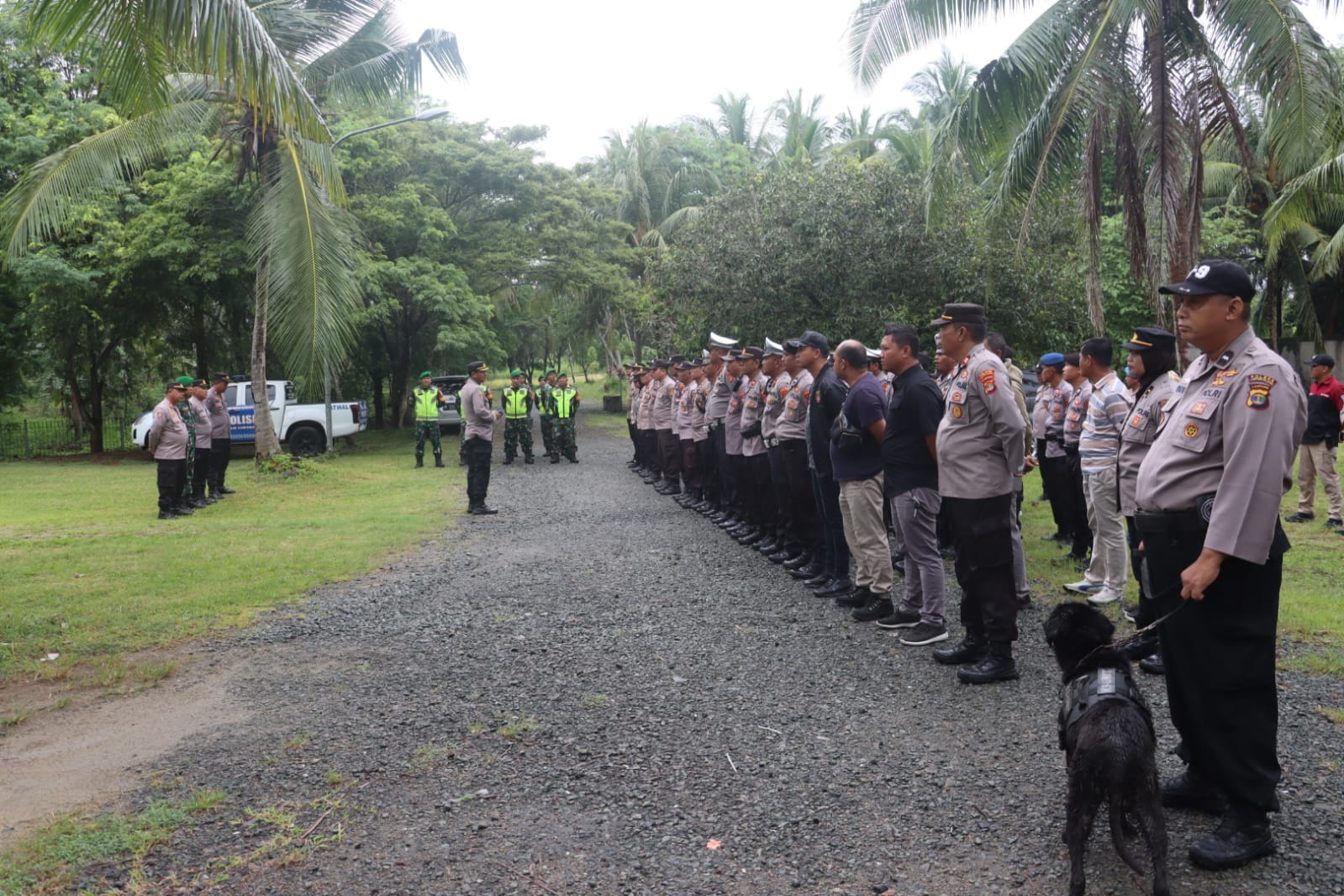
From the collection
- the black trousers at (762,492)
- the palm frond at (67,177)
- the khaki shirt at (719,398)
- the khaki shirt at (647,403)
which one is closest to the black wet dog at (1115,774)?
the black trousers at (762,492)

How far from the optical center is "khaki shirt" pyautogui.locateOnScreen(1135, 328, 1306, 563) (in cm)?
298

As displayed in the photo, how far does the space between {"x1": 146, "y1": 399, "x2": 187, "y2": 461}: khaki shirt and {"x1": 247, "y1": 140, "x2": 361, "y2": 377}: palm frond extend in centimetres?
379

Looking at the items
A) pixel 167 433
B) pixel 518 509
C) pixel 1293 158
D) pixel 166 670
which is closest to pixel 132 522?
pixel 167 433

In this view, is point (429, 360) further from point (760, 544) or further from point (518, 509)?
point (760, 544)

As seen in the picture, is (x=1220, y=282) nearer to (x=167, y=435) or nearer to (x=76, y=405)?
(x=167, y=435)

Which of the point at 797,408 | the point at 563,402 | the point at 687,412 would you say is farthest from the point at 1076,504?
the point at 563,402

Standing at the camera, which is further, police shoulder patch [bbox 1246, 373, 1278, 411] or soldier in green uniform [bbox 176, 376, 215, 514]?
soldier in green uniform [bbox 176, 376, 215, 514]

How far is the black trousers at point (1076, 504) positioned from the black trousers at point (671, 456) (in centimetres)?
664

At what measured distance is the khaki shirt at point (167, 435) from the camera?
11906mm

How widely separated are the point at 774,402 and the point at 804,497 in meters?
0.99

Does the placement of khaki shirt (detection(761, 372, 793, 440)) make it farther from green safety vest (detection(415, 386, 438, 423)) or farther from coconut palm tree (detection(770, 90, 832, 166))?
coconut palm tree (detection(770, 90, 832, 166))

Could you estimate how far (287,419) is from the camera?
20688 millimetres

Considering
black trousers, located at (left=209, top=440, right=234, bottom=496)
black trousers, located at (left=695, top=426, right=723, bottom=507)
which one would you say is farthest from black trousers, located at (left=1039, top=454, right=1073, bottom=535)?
black trousers, located at (left=209, top=440, right=234, bottom=496)

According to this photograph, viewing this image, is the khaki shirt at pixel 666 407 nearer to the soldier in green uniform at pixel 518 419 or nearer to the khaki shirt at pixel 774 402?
the khaki shirt at pixel 774 402
